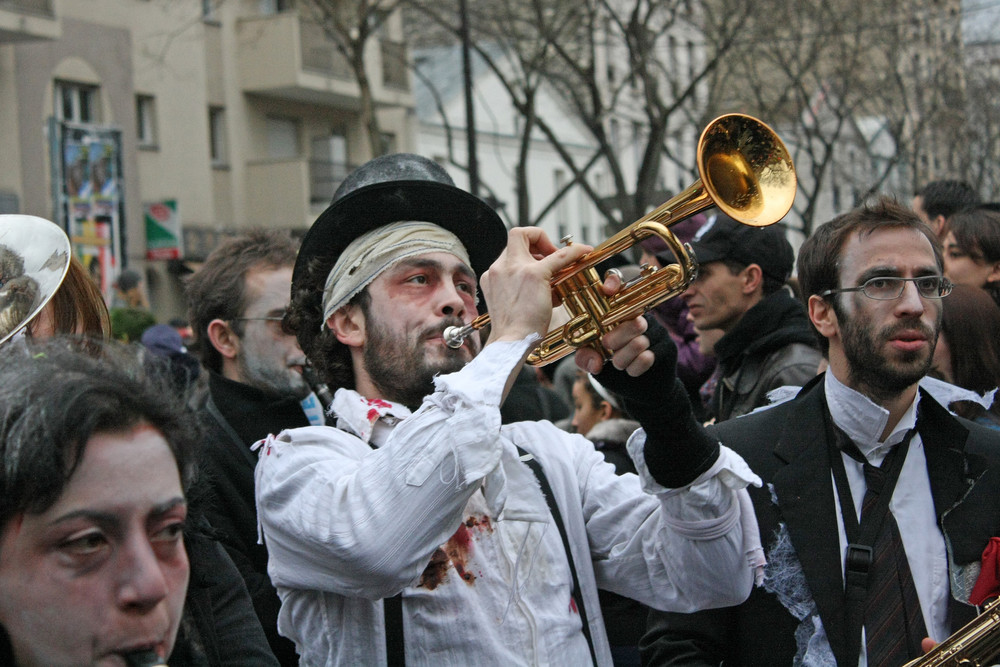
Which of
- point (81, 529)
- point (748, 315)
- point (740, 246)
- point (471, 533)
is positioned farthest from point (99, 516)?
point (740, 246)

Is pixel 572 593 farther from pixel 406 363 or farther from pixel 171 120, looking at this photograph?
pixel 171 120

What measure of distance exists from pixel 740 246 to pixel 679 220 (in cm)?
206

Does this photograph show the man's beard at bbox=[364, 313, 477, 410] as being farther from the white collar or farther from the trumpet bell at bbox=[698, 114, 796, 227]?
the white collar

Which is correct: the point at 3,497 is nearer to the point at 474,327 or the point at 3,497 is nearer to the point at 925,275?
the point at 474,327

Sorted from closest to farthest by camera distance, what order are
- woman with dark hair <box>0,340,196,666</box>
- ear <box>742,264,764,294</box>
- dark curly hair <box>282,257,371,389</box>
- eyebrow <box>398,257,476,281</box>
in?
woman with dark hair <box>0,340,196,666</box> < eyebrow <box>398,257,476,281</box> < dark curly hair <box>282,257,371,389</box> < ear <box>742,264,764,294</box>

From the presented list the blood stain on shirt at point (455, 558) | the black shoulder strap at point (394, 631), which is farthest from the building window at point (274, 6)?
Answer: the black shoulder strap at point (394, 631)

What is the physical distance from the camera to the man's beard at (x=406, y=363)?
2.82 meters

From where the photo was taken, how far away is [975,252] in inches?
210

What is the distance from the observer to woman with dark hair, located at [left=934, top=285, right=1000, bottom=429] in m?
4.02

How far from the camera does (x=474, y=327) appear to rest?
285 cm

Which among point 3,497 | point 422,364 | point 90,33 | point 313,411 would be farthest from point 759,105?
point 3,497

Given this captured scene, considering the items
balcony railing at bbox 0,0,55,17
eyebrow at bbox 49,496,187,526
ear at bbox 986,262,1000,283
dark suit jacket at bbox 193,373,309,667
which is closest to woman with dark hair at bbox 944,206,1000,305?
ear at bbox 986,262,1000,283

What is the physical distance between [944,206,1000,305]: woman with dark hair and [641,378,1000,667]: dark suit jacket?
243 cm

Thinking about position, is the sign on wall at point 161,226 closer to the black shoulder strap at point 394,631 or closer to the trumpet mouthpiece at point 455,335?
the trumpet mouthpiece at point 455,335
